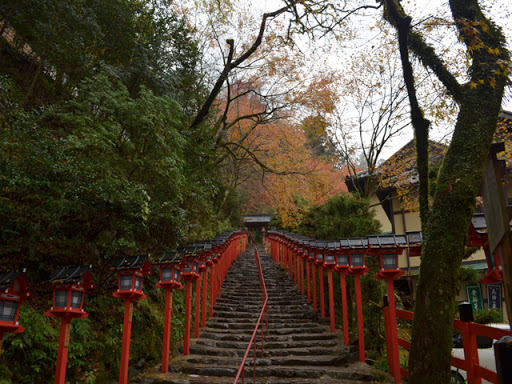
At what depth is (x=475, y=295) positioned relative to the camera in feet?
46.4

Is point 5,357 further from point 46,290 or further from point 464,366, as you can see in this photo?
point 464,366

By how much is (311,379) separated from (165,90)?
8.55m

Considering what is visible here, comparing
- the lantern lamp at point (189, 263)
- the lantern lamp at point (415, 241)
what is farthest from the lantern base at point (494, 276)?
the lantern lamp at point (189, 263)

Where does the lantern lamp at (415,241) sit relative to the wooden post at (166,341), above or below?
above

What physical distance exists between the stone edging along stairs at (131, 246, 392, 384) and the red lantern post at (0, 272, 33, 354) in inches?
128

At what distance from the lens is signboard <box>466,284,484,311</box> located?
14.1 meters

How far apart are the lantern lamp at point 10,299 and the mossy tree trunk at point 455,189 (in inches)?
186

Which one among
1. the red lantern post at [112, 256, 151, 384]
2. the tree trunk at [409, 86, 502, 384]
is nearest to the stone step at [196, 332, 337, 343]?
the red lantern post at [112, 256, 151, 384]

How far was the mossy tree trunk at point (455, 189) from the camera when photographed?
4.20 m

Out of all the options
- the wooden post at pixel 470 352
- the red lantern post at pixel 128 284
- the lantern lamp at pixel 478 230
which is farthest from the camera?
the lantern lamp at pixel 478 230

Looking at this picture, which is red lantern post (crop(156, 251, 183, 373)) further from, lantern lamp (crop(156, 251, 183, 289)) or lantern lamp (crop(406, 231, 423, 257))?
lantern lamp (crop(406, 231, 423, 257))

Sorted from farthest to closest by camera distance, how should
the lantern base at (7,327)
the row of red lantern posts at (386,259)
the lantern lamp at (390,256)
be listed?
1. the lantern lamp at (390,256)
2. the row of red lantern posts at (386,259)
3. the lantern base at (7,327)

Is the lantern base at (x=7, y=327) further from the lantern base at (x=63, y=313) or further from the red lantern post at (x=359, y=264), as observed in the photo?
the red lantern post at (x=359, y=264)

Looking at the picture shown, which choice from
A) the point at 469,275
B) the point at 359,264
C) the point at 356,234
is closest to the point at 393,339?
the point at 359,264
